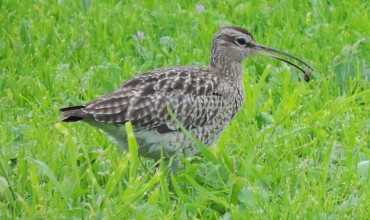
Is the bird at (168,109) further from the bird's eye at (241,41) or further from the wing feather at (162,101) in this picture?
the bird's eye at (241,41)

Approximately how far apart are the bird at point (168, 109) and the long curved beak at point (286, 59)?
1.35ft

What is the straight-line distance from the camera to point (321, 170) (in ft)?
24.3

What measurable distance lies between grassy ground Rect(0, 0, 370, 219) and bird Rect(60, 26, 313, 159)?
0.17m

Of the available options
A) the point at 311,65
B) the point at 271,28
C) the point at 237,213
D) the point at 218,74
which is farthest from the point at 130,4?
the point at 237,213

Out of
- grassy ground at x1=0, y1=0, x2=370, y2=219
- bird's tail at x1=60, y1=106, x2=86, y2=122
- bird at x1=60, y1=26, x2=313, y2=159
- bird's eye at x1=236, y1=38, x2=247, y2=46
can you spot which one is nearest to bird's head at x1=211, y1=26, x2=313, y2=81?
bird's eye at x1=236, y1=38, x2=247, y2=46

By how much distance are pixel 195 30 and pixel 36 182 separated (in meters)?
4.18

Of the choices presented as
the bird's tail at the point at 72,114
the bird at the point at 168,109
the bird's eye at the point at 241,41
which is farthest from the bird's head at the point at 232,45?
the bird's tail at the point at 72,114

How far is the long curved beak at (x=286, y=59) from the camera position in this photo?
855cm

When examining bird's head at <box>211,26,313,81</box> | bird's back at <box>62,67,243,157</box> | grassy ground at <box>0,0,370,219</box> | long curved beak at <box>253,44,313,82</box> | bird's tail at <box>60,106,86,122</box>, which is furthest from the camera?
long curved beak at <box>253,44,313,82</box>

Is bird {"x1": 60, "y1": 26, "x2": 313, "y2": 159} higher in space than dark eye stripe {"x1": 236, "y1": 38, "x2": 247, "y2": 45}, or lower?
lower

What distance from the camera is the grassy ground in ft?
22.3

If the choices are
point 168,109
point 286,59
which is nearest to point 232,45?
point 286,59

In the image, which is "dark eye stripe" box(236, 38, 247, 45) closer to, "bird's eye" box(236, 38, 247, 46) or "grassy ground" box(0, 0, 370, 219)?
"bird's eye" box(236, 38, 247, 46)

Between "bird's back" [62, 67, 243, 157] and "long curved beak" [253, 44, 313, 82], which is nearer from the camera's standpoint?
"bird's back" [62, 67, 243, 157]
